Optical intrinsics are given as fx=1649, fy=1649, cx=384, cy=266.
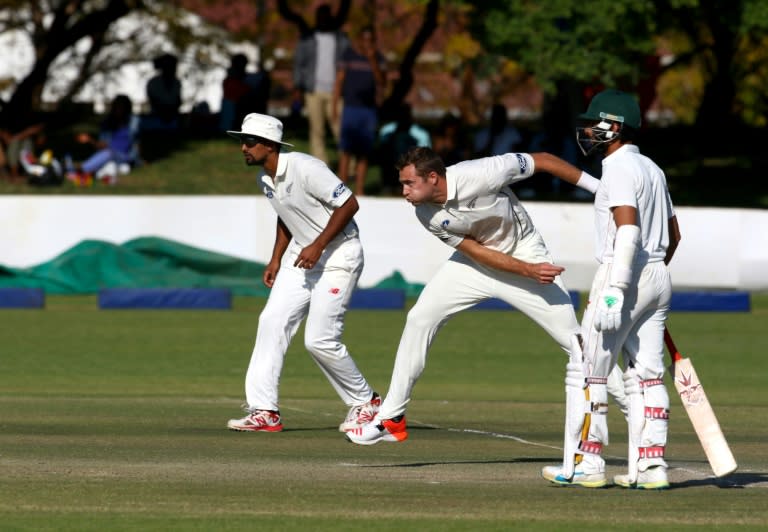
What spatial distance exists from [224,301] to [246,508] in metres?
11.8

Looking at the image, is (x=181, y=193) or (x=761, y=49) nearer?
(x=181, y=193)

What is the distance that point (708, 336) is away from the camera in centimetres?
1630

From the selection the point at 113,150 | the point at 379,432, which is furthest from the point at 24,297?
the point at 379,432

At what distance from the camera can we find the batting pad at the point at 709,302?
61.7ft

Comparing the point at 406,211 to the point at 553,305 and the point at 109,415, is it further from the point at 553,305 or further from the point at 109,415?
the point at 553,305

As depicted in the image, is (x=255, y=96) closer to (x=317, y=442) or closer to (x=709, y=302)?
(x=709, y=302)

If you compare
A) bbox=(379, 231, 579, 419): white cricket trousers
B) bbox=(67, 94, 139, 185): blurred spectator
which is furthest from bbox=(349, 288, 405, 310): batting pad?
bbox=(379, 231, 579, 419): white cricket trousers

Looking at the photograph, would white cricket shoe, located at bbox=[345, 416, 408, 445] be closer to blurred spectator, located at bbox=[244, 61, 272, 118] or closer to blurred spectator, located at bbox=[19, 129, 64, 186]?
blurred spectator, located at bbox=[19, 129, 64, 186]

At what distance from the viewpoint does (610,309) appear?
738cm

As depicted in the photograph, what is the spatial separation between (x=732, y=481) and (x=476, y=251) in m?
1.74

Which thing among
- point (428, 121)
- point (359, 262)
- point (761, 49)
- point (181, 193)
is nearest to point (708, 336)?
point (359, 262)

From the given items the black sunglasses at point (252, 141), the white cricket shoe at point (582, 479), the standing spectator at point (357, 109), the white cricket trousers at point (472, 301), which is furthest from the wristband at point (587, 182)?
the standing spectator at point (357, 109)

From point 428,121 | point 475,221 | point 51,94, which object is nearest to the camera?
point 475,221

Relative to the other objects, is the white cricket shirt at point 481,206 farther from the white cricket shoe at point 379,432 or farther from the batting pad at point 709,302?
the batting pad at point 709,302
